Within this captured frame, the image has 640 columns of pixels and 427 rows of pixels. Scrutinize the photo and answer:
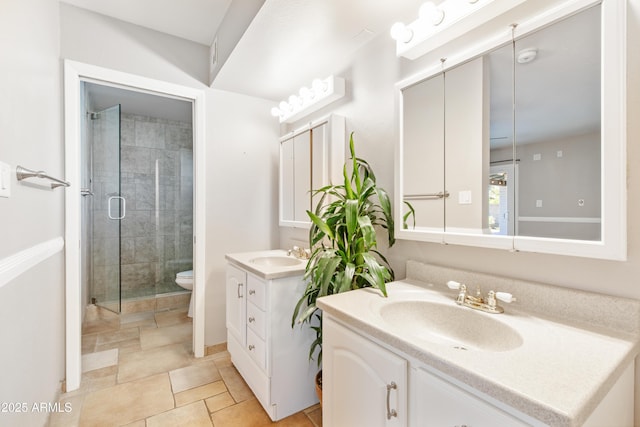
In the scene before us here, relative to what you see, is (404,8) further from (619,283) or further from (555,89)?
(619,283)

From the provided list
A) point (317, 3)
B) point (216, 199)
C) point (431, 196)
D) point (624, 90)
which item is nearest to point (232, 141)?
point (216, 199)

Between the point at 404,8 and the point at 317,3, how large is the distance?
1.46 feet

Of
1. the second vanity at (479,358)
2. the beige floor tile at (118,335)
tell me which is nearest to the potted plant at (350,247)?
the second vanity at (479,358)

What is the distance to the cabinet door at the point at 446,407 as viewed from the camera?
639 millimetres

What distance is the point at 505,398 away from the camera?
23.5 inches

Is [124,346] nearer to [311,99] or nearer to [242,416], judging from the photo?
[242,416]

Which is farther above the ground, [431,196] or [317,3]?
[317,3]

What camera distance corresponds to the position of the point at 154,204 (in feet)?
11.8

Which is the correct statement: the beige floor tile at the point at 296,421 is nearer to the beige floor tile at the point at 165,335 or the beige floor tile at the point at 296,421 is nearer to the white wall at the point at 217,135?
the white wall at the point at 217,135

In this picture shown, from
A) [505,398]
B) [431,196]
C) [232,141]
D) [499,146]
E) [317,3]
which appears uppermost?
[317,3]

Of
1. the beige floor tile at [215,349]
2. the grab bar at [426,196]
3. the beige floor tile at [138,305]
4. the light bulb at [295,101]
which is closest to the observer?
the grab bar at [426,196]

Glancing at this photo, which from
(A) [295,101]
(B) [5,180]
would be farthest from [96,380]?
(A) [295,101]

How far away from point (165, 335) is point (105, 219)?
53.3 inches

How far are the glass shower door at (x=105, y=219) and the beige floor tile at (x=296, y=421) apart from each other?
2.15m
